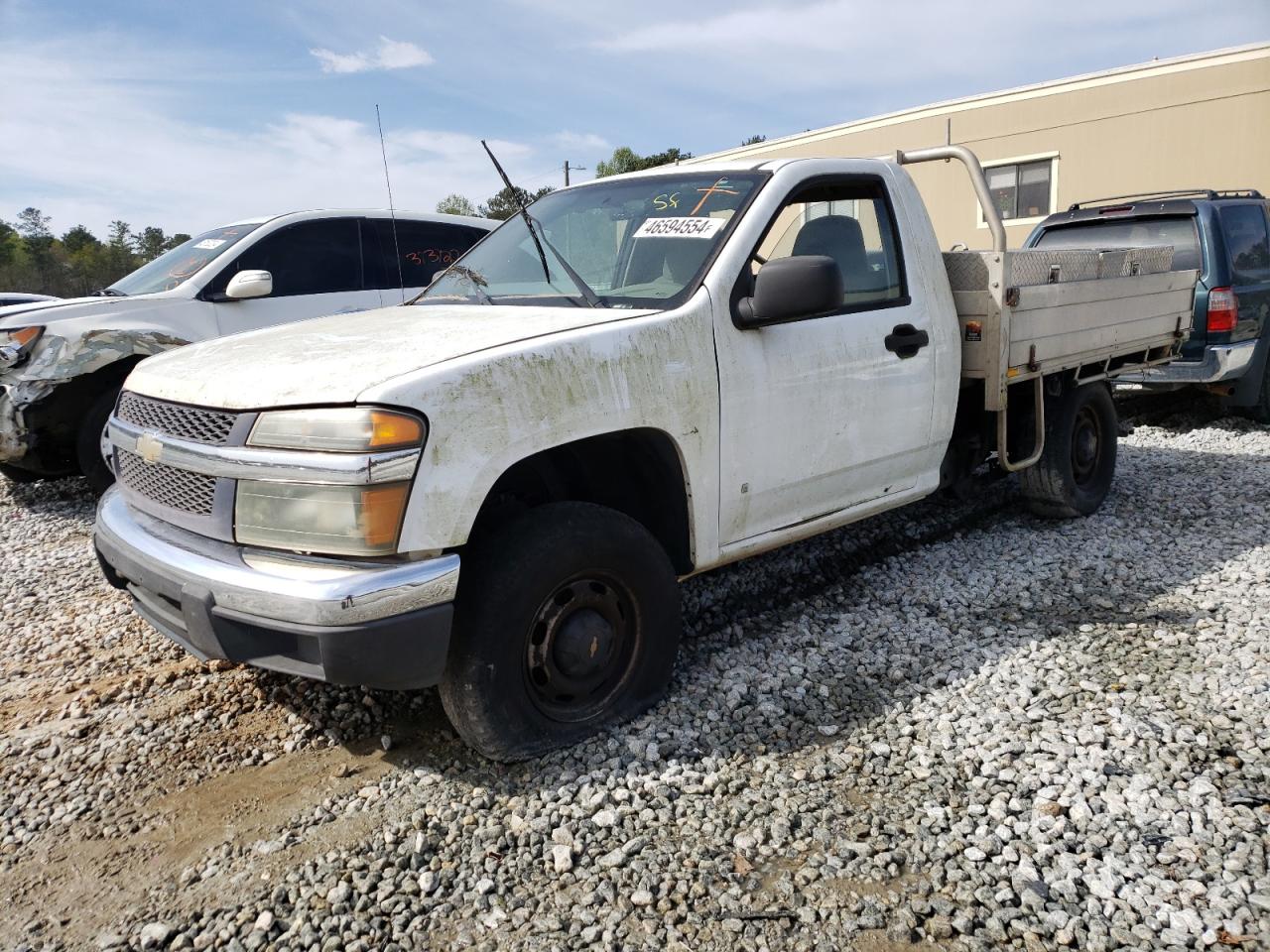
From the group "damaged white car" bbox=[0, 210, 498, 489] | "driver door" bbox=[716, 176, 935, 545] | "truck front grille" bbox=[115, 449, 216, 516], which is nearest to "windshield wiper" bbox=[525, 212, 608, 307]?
"driver door" bbox=[716, 176, 935, 545]

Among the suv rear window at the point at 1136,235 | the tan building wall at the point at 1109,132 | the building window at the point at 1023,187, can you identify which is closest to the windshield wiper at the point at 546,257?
the suv rear window at the point at 1136,235

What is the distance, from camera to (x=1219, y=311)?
7328 millimetres

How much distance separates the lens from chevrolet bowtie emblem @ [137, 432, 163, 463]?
2.95 metres

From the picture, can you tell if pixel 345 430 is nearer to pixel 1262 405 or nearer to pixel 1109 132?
pixel 1262 405

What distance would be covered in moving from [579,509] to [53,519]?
509cm

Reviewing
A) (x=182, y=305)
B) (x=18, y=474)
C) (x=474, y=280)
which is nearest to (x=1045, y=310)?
(x=474, y=280)

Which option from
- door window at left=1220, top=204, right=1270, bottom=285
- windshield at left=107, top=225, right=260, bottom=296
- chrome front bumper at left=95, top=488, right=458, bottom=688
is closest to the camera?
chrome front bumper at left=95, top=488, right=458, bottom=688

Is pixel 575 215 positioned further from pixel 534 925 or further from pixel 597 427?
pixel 534 925

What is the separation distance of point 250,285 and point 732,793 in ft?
15.6

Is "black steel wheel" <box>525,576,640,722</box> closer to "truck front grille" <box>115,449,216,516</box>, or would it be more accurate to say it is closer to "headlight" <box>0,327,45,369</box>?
"truck front grille" <box>115,449,216,516</box>

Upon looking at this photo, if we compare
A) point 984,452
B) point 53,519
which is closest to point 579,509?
point 984,452

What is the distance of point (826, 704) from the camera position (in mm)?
Answer: 3406

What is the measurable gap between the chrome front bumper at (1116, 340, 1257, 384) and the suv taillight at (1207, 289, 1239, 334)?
149 millimetres

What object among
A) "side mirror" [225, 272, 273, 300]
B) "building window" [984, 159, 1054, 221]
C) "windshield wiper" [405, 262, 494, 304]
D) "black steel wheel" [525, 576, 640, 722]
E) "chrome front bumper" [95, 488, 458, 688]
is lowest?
"black steel wheel" [525, 576, 640, 722]
